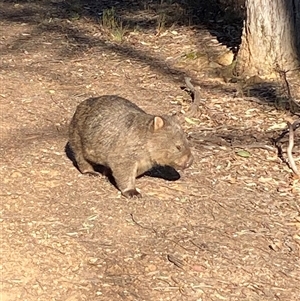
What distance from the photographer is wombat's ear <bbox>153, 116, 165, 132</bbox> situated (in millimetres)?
6101

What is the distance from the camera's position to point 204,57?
9.24 meters

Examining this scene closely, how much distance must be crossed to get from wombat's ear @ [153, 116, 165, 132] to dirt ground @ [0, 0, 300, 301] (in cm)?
53

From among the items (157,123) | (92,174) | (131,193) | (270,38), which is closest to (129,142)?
(157,123)

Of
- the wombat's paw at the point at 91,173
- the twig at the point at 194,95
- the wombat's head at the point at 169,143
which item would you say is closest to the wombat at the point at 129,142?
the wombat's head at the point at 169,143

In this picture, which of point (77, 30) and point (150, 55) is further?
point (77, 30)

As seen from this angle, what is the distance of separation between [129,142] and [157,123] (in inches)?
10.4

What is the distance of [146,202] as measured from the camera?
6.12 meters

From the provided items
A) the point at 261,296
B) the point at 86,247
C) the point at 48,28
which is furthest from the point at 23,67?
the point at 261,296

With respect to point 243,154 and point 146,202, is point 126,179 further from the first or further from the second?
point 243,154

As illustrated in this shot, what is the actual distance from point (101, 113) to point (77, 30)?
4176mm

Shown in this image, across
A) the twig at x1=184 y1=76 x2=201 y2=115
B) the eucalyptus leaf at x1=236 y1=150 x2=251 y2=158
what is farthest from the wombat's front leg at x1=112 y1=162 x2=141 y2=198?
the twig at x1=184 y1=76 x2=201 y2=115

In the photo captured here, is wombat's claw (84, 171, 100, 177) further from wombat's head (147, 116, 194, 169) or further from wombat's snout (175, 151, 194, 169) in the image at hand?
wombat's snout (175, 151, 194, 169)

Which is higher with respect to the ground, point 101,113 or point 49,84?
point 101,113

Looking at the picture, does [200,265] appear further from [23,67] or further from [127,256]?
[23,67]
